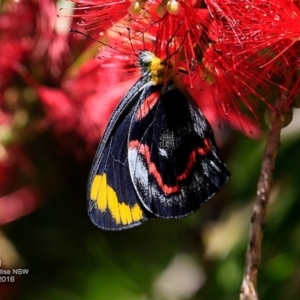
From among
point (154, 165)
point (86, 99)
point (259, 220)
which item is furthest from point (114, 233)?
point (259, 220)

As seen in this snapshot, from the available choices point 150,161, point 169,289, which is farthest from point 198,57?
point 169,289

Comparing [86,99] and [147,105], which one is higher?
[86,99]

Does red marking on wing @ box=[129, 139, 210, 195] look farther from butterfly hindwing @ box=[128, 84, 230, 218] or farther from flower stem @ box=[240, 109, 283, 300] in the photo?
flower stem @ box=[240, 109, 283, 300]

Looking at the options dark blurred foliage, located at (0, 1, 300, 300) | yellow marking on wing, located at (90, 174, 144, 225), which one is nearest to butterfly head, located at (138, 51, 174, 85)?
yellow marking on wing, located at (90, 174, 144, 225)

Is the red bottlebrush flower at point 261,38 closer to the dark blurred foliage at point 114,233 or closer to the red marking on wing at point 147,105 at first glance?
the red marking on wing at point 147,105

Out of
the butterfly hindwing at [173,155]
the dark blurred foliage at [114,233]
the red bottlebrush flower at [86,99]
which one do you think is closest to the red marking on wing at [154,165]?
the butterfly hindwing at [173,155]

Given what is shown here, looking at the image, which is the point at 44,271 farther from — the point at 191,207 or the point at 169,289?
the point at 191,207

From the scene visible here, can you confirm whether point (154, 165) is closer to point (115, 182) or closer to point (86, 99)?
point (115, 182)
